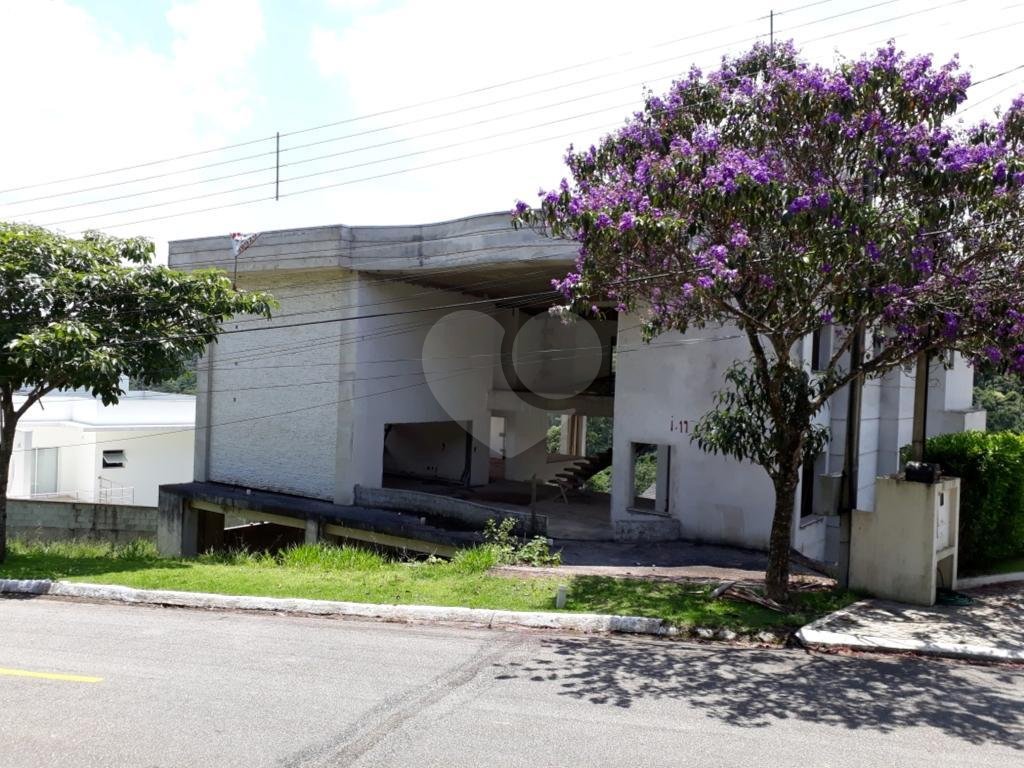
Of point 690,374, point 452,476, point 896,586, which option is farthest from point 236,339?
point 896,586

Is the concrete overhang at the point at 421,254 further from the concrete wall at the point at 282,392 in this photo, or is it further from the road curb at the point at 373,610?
the road curb at the point at 373,610

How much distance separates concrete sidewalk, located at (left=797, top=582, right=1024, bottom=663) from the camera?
7.93m

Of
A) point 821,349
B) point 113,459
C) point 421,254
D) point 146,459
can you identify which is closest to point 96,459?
point 113,459

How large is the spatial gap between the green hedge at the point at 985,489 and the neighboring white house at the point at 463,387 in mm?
3455

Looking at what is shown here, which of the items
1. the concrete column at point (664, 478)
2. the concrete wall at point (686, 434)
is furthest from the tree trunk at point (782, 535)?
the concrete column at point (664, 478)

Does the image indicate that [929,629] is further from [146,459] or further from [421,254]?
[146,459]

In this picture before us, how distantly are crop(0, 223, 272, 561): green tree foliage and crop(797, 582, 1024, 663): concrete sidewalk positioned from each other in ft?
33.3

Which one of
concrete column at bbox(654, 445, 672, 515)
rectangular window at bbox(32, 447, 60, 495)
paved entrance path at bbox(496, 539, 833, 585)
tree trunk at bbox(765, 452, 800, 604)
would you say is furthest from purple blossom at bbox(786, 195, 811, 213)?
rectangular window at bbox(32, 447, 60, 495)

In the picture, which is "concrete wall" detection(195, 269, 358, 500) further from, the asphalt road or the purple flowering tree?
the asphalt road

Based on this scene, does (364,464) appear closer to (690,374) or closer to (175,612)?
(690,374)

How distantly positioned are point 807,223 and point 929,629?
4.40m

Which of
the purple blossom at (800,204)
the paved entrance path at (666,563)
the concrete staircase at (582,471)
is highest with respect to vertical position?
the purple blossom at (800,204)

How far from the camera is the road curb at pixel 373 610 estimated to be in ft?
28.7

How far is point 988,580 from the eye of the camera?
11.3 metres
